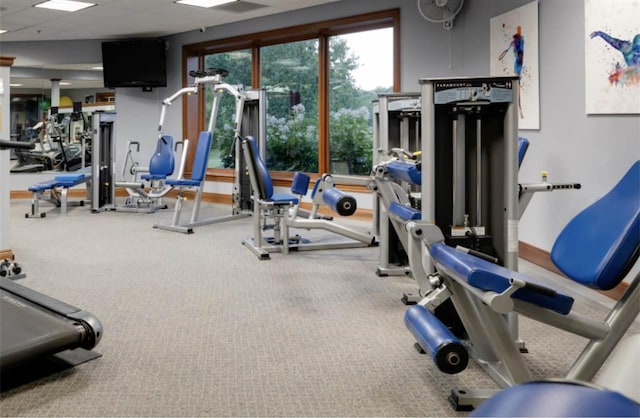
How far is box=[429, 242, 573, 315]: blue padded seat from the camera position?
1.60 metres

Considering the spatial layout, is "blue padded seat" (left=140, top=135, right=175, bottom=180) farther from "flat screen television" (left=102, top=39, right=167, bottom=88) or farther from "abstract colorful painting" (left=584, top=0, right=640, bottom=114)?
"abstract colorful painting" (left=584, top=0, right=640, bottom=114)

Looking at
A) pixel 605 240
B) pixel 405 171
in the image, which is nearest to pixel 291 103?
pixel 405 171

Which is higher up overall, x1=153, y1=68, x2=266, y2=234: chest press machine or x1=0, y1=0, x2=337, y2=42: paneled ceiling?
x1=0, y1=0, x2=337, y2=42: paneled ceiling

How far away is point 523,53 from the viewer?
4512 millimetres

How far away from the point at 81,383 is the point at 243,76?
22.2 feet

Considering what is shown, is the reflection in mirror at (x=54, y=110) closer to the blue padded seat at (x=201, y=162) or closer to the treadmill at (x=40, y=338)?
the blue padded seat at (x=201, y=162)

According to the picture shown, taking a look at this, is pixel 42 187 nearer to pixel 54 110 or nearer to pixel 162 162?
pixel 162 162

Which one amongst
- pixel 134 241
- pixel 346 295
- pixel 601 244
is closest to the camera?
pixel 601 244

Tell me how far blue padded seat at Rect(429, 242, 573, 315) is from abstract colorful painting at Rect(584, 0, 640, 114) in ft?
6.50

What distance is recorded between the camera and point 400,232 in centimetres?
343

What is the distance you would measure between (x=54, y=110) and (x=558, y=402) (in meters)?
10.5

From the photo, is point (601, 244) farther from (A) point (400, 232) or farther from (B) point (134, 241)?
(B) point (134, 241)

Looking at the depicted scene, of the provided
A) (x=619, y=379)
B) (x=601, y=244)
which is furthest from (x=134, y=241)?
(x=619, y=379)

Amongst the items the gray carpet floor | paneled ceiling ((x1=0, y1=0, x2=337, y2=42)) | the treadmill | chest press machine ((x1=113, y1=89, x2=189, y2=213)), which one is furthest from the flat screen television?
the treadmill
